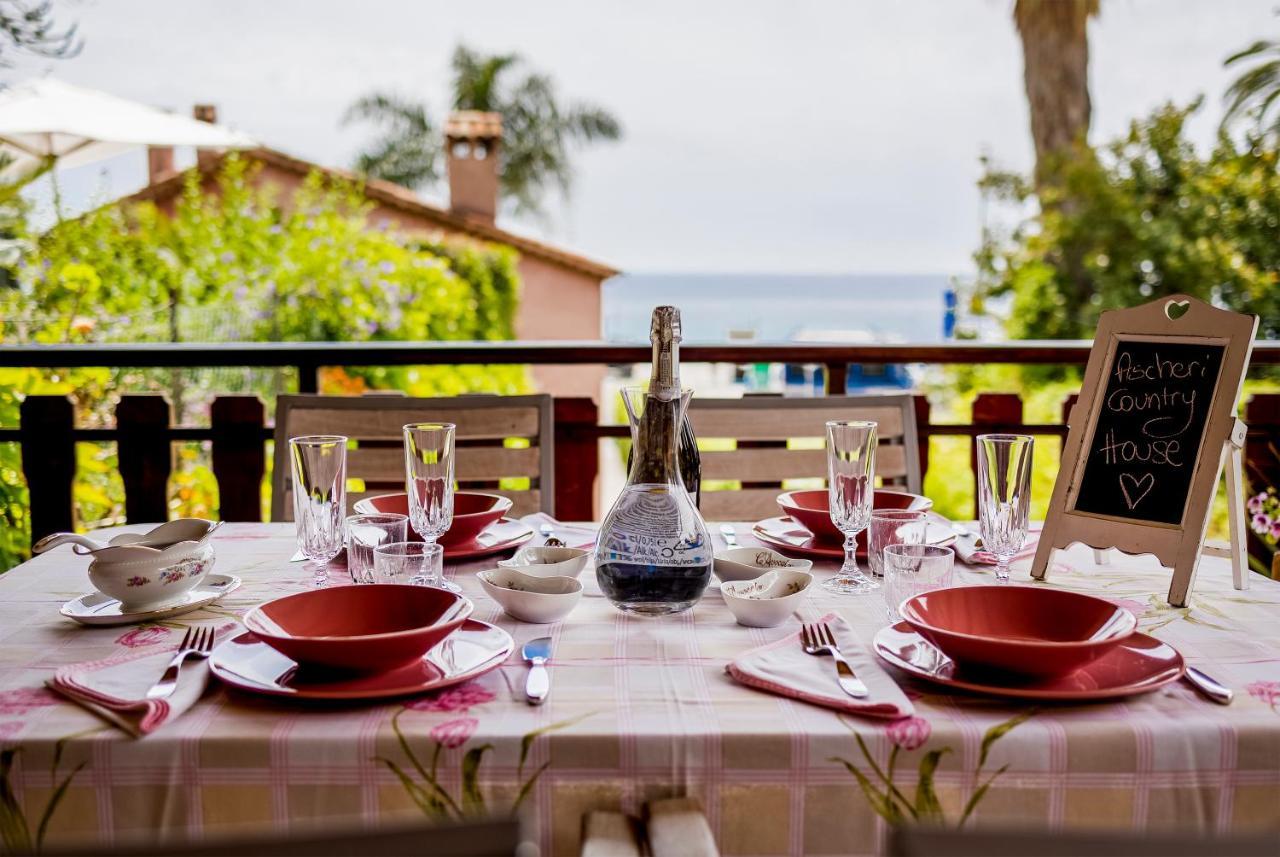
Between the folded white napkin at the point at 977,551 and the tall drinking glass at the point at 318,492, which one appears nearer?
the tall drinking glass at the point at 318,492

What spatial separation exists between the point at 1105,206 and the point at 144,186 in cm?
899

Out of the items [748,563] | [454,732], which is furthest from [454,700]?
[748,563]

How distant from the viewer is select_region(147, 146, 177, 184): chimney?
11592 millimetres

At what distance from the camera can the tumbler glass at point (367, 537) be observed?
4.17ft

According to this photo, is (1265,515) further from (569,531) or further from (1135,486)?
(569,531)

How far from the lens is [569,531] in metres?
1.69

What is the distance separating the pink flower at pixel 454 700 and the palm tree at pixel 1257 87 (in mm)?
7299

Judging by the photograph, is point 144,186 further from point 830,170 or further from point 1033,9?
point 830,170

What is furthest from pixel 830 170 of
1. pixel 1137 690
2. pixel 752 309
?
pixel 1137 690

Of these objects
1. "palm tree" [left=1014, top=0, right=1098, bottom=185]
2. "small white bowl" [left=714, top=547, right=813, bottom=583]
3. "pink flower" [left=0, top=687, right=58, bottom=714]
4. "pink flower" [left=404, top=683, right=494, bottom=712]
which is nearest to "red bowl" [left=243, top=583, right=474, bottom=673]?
"pink flower" [left=404, top=683, right=494, bottom=712]

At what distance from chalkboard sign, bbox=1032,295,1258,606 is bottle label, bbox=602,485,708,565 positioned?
0.54m

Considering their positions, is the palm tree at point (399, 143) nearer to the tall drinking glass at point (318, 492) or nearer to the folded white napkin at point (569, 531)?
the folded white napkin at point (569, 531)

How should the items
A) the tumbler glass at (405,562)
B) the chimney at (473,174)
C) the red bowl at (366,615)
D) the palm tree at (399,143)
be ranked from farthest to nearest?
1. the palm tree at (399,143)
2. the chimney at (473,174)
3. the tumbler glass at (405,562)
4. the red bowl at (366,615)

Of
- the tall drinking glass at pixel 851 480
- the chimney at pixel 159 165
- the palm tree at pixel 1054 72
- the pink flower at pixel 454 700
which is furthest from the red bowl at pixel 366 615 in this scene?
the chimney at pixel 159 165
